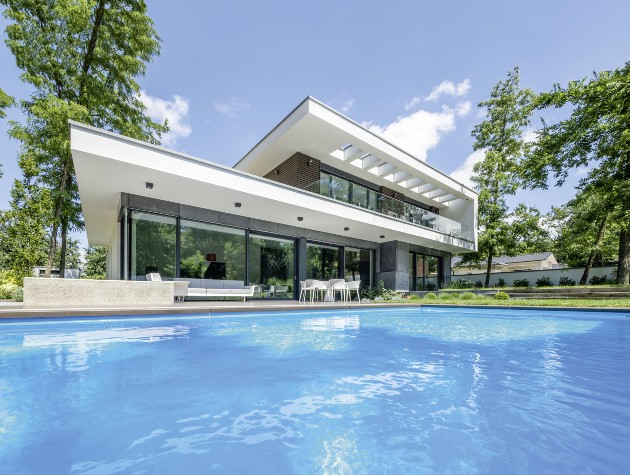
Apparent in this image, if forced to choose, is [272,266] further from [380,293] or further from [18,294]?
[18,294]

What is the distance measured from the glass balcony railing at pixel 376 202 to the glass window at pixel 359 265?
3.17 m

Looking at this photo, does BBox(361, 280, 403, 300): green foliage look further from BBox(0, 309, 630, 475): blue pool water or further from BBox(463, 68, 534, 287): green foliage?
BBox(0, 309, 630, 475): blue pool water

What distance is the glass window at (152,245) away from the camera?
1022 cm

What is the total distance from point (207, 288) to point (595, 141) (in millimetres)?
20022

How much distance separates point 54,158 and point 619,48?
26.8 metres

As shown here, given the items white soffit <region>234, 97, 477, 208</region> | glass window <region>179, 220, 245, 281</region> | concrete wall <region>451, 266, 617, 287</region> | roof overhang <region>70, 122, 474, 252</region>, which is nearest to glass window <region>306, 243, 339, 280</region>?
roof overhang <region>70, 122, 474, 252</region>

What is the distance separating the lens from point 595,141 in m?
15.9

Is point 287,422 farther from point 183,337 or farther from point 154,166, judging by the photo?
point 154,166

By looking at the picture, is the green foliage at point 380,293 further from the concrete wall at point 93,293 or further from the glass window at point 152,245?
the concrete wall at point 93,293

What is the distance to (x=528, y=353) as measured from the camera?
4391mm

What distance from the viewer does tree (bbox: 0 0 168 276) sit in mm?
11477

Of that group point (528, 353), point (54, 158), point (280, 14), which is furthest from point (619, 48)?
point (54, 158)

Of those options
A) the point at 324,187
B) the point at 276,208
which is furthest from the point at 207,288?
the point at 324,187

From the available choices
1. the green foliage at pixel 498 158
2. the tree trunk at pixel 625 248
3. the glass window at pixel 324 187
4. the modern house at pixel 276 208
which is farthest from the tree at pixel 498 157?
the glass window at pixel 324 187
